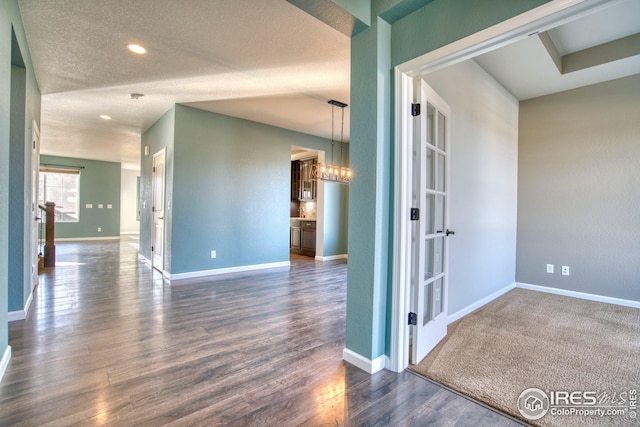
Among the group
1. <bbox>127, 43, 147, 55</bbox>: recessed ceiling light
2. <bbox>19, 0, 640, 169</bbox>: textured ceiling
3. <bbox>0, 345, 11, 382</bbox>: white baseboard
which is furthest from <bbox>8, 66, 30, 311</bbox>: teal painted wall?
<bbox>0, 345, 11, 382</bbox>: white baseboard

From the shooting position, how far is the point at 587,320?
3105mm

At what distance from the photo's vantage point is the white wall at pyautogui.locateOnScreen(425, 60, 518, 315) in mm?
2959

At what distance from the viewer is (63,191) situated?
31.6 ft

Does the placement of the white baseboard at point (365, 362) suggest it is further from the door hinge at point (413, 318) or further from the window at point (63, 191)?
the window at point (63, 191)

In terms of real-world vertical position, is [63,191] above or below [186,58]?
below

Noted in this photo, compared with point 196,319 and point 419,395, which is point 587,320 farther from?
point 196,319

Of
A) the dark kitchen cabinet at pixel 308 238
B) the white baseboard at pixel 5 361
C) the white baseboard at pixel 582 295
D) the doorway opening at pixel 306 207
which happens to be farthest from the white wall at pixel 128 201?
the white baseboard at pixel 582 295

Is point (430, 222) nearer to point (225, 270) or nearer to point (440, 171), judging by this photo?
point (440, 171)

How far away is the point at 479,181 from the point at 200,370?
3.23m

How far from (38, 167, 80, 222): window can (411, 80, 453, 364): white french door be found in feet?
36.7

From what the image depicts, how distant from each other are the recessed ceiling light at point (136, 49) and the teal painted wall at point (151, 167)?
1692 millimetres

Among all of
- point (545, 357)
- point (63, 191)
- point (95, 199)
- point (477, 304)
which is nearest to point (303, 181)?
point (477, 304)

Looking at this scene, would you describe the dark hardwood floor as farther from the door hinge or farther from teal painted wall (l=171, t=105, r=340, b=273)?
teal painted wall (l=171, t=105, r=340, b=273)

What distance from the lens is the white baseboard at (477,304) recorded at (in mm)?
2994
